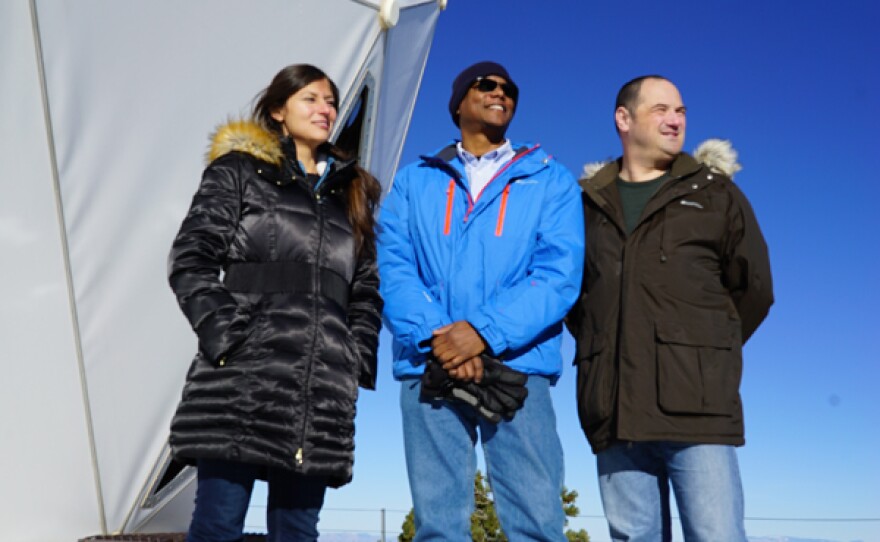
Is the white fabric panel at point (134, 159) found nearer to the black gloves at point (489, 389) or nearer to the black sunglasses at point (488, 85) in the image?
the black sunglasses at point (488, 85)

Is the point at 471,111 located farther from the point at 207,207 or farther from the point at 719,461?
the point at 719,461

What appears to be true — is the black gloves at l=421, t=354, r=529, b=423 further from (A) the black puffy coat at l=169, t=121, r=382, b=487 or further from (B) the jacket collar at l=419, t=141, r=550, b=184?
(B) the jacket collar at l=419, t=141, r=550, b=184

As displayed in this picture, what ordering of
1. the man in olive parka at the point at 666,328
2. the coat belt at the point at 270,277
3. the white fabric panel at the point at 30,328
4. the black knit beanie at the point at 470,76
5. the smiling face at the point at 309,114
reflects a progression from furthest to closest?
the white fabric panel at the point at 30,328
the black knit beanie at the point at 470,76
the smiling face at the point at 309,114
the man in olive parka at the point at 666,328
the coat belt at the point at 270,277

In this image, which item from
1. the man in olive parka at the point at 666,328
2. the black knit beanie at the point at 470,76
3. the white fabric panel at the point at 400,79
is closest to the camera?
the man in olive parka at the point at 666,328

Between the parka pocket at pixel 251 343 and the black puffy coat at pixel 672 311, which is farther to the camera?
the black puffy coat at pixel 672 311

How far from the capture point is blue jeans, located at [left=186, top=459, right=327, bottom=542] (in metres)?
2.93

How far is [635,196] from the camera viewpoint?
3684 mm

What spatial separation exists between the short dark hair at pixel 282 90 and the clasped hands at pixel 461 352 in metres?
1.04

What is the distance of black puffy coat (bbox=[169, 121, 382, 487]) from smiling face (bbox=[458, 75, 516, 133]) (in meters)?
0.80

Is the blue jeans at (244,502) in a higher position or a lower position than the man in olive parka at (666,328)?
lower

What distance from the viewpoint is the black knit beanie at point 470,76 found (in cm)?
383

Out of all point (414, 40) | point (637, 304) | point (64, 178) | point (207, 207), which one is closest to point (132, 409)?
point (64, 178)

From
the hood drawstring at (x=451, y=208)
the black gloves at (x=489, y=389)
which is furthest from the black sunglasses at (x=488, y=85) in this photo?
the black gloves at (x=489, y=389)

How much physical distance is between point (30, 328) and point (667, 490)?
330cm
